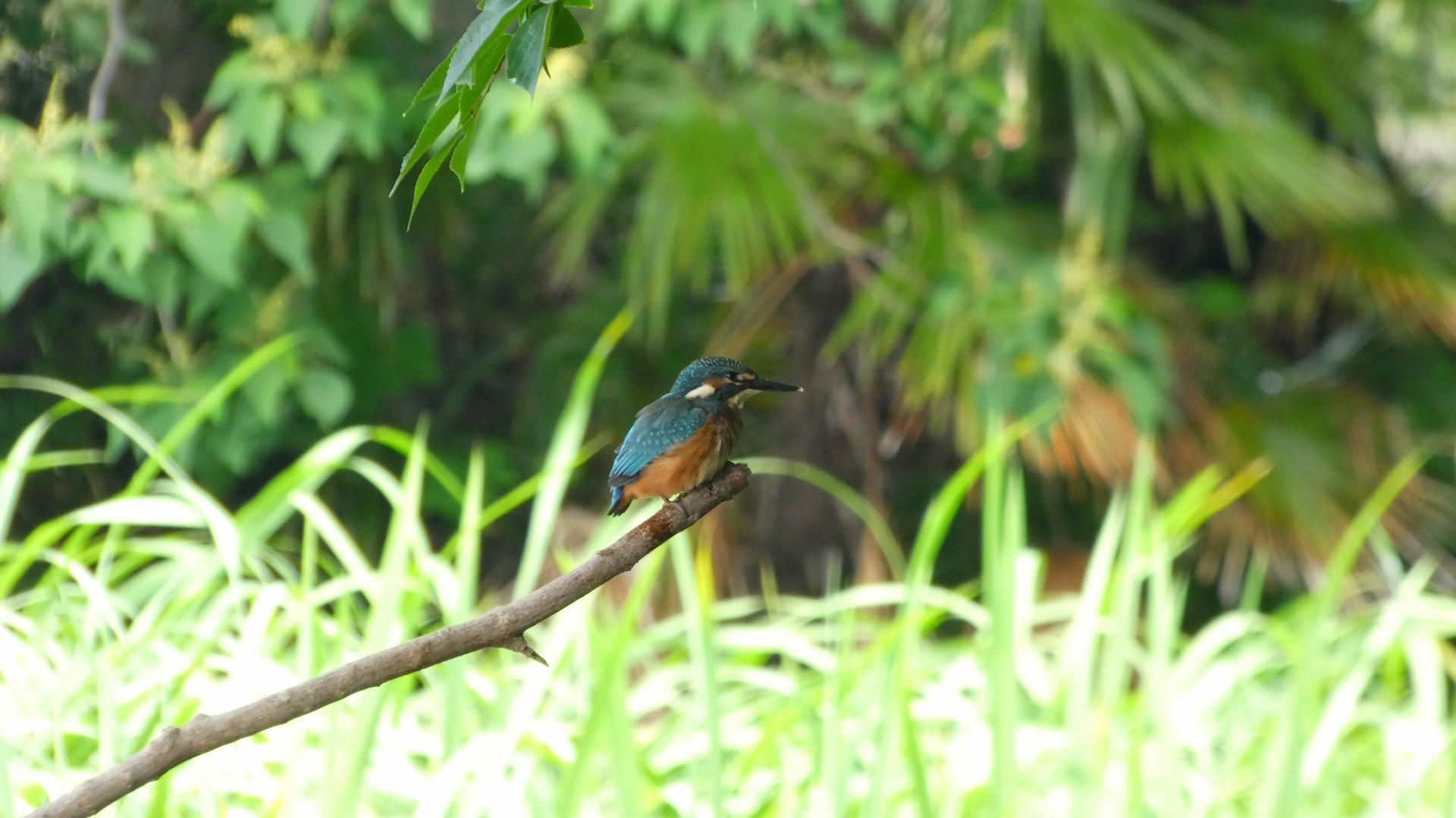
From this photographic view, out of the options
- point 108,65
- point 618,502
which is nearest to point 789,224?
point 108,65

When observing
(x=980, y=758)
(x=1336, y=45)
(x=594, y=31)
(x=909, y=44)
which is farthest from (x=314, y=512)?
(x=1336, y=45)

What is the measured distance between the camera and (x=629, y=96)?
2.60 metres

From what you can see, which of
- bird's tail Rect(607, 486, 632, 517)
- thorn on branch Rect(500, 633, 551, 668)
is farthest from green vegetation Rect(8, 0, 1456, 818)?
thorn on branch Rect(500, 633, 551, 668)

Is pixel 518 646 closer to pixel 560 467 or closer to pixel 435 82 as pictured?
pixel 435 82

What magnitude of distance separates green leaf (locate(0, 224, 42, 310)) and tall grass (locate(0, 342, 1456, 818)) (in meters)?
0.19

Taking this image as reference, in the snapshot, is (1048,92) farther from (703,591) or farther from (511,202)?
(703,591)

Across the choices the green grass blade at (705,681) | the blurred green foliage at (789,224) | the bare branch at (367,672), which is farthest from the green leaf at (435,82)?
the blurred green foliage at (789,224)

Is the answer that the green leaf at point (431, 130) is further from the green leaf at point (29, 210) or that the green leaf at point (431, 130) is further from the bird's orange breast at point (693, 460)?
the green leaf at point (29, 210)

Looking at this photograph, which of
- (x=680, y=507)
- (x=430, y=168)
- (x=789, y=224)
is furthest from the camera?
(x=789, y=224)

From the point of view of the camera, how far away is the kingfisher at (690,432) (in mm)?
556

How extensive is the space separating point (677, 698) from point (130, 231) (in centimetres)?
96

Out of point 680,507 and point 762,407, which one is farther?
point 762,407

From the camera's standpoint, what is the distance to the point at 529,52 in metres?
0.39

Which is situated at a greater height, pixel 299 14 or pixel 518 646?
pixel 299 14
